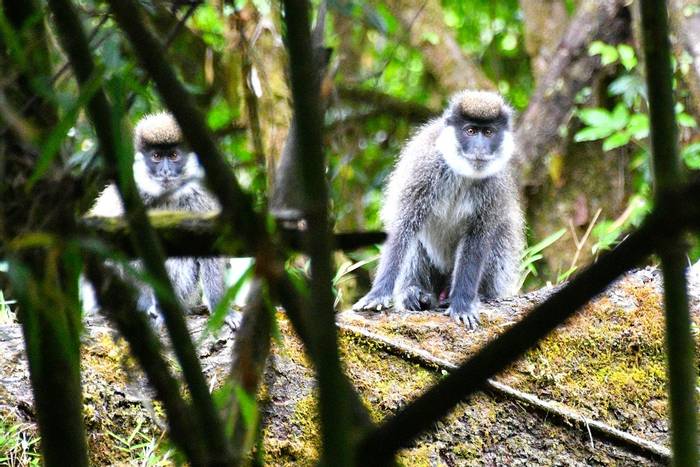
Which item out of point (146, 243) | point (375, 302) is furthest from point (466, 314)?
point (146, 243)

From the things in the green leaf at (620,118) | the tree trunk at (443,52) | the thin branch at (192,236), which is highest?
the tree trunk at (443,52)

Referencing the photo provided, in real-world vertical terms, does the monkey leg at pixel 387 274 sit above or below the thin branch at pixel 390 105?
below

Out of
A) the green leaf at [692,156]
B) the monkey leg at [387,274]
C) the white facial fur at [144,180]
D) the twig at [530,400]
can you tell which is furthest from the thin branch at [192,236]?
the green leaf at [692,156]

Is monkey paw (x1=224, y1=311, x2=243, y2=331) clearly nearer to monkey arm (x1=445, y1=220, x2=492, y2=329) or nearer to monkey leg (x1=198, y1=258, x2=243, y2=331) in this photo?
monkey leg (x1=198, y1=258, x2=243, y2=331)

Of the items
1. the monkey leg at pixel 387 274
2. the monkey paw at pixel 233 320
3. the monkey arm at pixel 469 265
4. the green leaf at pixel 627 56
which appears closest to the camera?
the monkey paw at pixel 233 320

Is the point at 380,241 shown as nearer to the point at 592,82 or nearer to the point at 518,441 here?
the point at 518,441

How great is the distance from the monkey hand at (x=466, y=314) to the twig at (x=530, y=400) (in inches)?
19.8

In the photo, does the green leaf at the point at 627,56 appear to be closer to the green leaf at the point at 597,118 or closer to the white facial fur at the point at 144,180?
the green leaf at the point at 597,118

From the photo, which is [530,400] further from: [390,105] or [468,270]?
[390,105]

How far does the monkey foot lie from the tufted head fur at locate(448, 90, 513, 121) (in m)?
1.69

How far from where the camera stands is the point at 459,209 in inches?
234

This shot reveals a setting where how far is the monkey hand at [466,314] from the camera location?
14.1 feet

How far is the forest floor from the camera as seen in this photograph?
129 inches

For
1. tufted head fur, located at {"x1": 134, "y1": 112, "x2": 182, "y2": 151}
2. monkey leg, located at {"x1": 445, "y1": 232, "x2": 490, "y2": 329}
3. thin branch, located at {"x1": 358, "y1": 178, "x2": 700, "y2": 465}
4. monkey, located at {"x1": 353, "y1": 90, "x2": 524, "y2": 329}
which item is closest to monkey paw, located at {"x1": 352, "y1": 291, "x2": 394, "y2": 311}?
monkey, located at {"x1": 353, "y1": 90, "x2": 524, "y2": 329}
